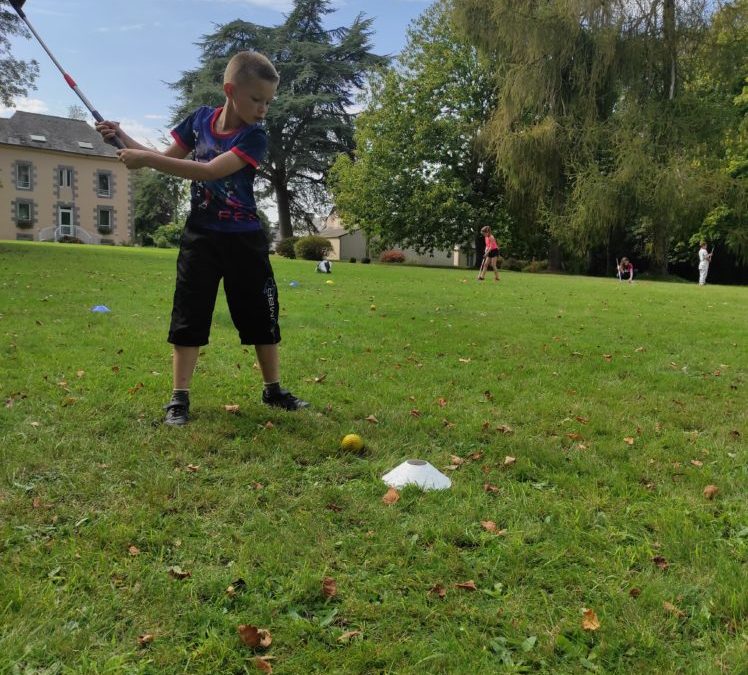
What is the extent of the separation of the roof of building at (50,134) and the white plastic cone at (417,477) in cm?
4963

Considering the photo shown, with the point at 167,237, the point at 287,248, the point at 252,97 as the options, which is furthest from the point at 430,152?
the point at 252,97

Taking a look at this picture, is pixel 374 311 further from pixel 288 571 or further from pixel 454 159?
pixel 454 159

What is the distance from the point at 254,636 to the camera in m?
1.83

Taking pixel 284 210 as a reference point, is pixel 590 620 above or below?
below

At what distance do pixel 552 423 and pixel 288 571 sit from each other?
91.9 inches

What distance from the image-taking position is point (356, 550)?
2346 millimetres

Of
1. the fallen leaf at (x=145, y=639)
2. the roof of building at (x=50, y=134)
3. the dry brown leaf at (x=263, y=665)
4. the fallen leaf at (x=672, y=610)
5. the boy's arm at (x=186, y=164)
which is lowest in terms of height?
the dry brown leaf at (x=263, y=665)

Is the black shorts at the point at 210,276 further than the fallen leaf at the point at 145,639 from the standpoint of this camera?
Yes

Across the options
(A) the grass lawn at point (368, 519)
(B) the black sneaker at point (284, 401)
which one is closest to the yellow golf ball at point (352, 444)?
(A) the grass lawn at point (368, 519)

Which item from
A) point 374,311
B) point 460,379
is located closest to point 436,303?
point 374,311

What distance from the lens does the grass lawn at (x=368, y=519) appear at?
1.84 metres

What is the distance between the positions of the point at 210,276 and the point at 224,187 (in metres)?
0.54

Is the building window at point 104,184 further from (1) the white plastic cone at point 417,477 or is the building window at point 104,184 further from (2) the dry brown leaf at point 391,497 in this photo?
(2) the dry brown leaf at point 391,497

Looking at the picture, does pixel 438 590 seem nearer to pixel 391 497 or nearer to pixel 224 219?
pixel 391 497
